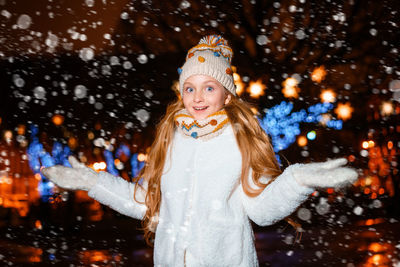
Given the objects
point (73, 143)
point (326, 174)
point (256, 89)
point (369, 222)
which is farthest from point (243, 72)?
point (73, 143)

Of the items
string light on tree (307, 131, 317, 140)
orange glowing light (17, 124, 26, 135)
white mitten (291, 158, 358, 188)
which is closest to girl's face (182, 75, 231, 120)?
white mitten (291, 158, 358, 188)

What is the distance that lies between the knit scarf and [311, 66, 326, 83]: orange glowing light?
9029mm

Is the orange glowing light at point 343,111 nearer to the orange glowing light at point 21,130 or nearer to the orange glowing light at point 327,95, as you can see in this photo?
the orange glowing light at point 327,95

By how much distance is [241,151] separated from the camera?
2.30 metres

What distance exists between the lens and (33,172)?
835 inches

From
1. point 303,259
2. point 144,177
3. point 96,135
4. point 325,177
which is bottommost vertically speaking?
point 96,135

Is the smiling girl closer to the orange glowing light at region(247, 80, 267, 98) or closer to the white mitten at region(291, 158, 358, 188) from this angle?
the white mitten at region(291, 158, 358, 188)

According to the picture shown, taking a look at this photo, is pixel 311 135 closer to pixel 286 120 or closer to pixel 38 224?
pixel 286 120

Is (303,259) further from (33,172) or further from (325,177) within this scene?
(33,172)

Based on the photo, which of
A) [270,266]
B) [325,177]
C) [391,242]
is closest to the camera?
[325,177]

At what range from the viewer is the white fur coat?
2.13 metres

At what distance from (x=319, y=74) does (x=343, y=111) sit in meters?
6.57

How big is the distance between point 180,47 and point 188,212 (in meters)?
9.49

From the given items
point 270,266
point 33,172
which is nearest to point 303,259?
point 270,266
